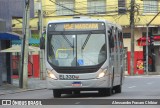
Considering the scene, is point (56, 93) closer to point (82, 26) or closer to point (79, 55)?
point (79, 55)

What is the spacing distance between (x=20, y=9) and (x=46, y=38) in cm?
1580

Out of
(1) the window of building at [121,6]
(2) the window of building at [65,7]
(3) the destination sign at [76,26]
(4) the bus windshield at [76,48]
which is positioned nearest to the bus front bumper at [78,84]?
(4) the bus windshield at [76,48]

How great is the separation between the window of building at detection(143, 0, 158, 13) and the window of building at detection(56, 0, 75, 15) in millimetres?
8233

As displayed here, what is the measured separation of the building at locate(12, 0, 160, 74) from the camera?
57.8 metres

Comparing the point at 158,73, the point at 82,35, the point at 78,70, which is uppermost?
the point at 82,35

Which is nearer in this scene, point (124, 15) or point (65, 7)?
point (124, 15)

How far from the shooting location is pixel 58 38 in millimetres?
21594

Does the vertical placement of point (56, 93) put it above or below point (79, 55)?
below

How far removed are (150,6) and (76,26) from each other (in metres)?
38.8

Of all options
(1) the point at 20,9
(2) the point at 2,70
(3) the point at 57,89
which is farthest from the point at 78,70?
(1) the point at 20,9

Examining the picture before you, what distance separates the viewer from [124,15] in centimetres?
5778

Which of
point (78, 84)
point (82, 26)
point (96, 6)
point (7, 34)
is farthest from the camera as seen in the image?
point (96, 6)

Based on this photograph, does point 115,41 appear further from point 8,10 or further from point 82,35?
point 8,10

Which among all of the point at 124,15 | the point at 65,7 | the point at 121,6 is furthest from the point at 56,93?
the point at 65,7
